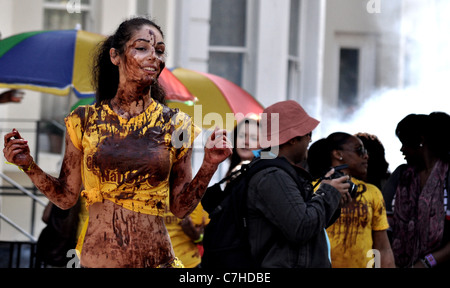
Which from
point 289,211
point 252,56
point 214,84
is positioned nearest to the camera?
point 289,211

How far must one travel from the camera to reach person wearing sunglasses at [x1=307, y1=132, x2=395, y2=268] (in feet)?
17.1

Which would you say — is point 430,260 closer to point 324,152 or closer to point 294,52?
point 324,152

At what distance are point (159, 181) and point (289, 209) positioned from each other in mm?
803

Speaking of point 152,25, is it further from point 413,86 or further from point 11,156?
point 413,86

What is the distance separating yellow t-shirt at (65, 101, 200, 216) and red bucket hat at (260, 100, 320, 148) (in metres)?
0.90

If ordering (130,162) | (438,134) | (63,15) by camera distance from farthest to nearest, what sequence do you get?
(63,15) < (438,134) < (130,162)

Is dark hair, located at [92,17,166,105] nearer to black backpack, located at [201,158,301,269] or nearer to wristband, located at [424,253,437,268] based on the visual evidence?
black backpack, located at [201,158,301,269]

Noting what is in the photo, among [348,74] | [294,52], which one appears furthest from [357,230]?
[348,74]

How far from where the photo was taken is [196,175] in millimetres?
3373

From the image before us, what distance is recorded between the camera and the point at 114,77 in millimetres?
3547

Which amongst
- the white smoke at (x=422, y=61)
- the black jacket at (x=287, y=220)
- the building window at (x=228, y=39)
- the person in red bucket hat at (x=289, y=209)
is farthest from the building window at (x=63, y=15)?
the black jacket at (x=287, y=220)

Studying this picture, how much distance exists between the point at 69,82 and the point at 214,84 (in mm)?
1872

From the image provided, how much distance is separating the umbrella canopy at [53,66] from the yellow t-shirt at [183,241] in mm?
973
